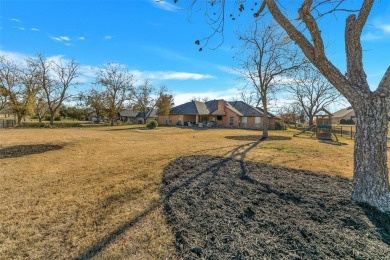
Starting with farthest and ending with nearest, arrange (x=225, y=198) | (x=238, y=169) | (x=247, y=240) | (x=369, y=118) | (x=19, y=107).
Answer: (x=19, y=107) < (x=238, y=169) < (x=225, y=198) < (x=369, y=118) < (x=247, y=240)

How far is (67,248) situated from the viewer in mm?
2654

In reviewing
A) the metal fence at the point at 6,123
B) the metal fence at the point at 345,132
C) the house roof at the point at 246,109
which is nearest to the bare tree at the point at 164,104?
the house roof at the point at 246,109

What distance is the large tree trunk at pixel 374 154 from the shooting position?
3617mm

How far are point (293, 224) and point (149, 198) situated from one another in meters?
2.69

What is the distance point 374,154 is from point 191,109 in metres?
35.0

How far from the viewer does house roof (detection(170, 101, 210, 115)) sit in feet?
123

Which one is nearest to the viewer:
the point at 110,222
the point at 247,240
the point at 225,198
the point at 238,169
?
the point at 247,240

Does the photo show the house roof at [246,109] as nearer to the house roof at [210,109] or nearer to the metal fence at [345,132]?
the house roof at [210,109]

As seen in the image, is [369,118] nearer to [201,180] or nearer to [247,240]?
[247,240]

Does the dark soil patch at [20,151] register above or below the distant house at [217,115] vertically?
below

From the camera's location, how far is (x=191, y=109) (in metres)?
38.1

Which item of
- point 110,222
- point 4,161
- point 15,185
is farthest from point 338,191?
point 4,161

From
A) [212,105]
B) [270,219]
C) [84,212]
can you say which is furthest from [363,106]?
[212,105]

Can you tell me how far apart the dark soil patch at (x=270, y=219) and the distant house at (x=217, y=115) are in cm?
2993
